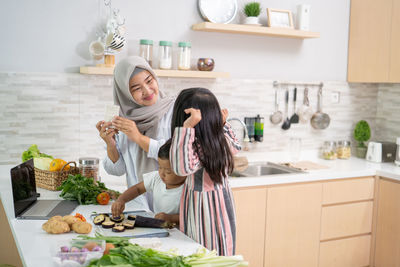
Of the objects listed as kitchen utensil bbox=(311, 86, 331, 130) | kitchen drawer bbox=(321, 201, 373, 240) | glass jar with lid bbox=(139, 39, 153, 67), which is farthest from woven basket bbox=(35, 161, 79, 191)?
kitchen utensil bbox=(311, 86, 331, 130)

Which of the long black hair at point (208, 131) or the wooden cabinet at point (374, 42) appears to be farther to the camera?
the wooden cabinet at point (374, 42)

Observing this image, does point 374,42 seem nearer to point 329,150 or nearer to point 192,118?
point 329,150

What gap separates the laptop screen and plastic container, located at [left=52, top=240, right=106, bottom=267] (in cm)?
63

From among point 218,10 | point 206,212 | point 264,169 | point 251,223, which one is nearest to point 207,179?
point 206,212

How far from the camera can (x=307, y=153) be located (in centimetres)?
386

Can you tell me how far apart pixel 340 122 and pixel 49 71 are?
8.34ft

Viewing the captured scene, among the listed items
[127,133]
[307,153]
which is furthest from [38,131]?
[307,153]

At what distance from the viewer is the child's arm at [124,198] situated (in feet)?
6.16

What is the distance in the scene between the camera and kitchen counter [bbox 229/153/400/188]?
2.97 m

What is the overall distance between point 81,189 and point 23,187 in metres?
0.27

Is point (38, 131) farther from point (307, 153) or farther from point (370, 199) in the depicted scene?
point (370, 199)

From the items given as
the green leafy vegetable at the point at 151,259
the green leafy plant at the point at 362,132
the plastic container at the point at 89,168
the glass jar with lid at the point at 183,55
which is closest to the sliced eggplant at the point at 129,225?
the green leafy vegetable at the point at 151,259

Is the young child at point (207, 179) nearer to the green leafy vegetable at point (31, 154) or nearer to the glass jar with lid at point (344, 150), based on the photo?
the green leafy vegetable at point (31, 154)

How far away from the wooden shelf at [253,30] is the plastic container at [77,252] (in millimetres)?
2144
